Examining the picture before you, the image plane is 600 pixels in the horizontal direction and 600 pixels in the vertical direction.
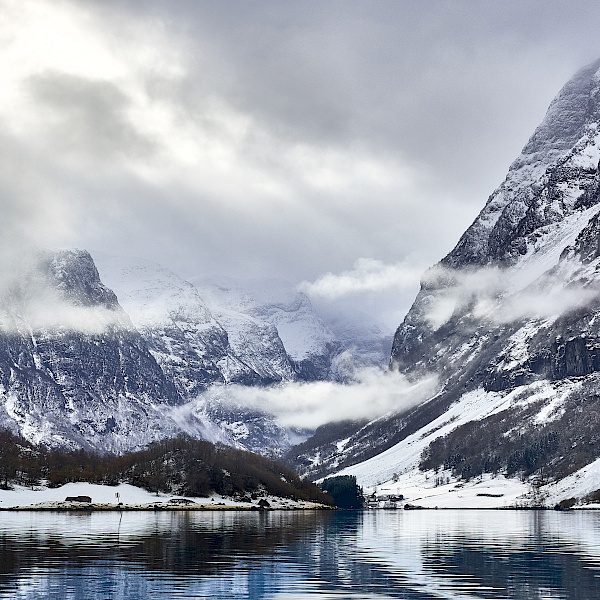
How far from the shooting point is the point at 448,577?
8744cm

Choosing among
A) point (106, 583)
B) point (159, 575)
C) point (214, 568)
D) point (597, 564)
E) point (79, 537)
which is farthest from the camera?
point (79, 537)

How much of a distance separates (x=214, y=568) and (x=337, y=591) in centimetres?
2115

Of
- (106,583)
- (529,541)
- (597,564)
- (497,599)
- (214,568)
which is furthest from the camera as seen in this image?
(529,541)

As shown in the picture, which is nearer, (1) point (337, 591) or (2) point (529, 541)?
(1) point (337, 591)

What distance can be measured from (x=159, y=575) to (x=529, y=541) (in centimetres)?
8058

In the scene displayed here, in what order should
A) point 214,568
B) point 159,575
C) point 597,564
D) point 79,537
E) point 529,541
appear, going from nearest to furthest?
1. point 159,575
2. point 214,568
3. point 597,564
4. point 79,537
5. point 529,541

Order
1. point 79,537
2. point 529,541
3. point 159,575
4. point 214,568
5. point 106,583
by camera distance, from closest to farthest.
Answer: point 106,583 < point 159,575 < point 214,568 < point 79,537 < point 529,541

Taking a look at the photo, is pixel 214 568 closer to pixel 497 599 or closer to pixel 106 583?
pixel 106 583

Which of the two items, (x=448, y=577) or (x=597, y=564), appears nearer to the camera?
(x=448, y=577)

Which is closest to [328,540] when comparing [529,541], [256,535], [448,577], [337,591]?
[256,535]

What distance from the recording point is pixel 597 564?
101 m

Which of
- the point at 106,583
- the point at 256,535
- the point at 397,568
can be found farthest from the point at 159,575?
the point at 256,535

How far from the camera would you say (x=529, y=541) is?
149125 mm

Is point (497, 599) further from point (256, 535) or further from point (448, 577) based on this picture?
point (256, 535)
